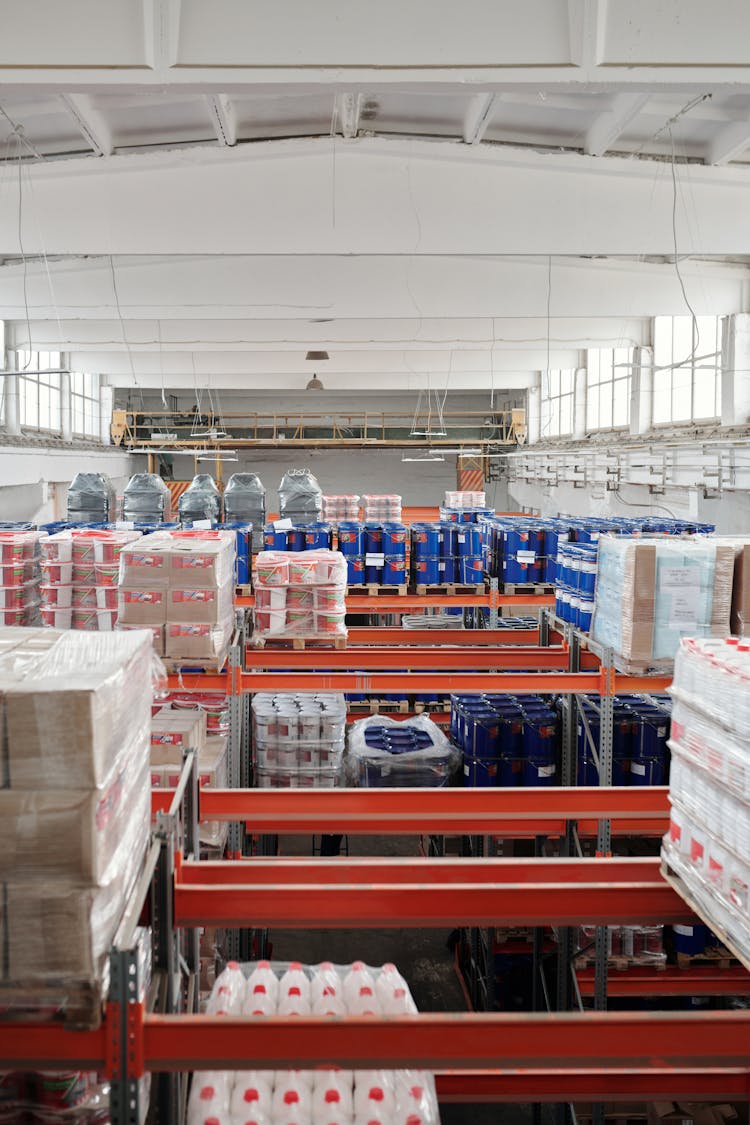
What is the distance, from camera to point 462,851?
22.5 ft

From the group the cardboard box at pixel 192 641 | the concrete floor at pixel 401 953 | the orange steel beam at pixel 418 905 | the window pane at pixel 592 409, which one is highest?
the window pane at pixel 592 409

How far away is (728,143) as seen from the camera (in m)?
7.13

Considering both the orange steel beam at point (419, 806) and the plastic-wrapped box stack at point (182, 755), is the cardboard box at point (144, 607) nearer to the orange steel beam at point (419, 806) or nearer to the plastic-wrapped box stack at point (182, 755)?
the plastic-wrapped box stack at point (182, 755)

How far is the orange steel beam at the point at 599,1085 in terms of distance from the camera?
2791 millimetres

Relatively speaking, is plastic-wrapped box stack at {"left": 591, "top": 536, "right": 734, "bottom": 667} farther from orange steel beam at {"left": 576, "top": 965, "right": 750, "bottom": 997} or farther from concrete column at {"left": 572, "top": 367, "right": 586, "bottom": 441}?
concrete column at {"left": 572, "top": 367, "right": 586, "bottom": 441}

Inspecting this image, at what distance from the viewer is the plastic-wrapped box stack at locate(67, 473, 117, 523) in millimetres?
15969

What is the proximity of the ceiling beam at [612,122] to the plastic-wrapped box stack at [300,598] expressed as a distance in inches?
171

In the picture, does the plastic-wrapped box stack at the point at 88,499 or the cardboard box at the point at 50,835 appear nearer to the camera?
the cardboard box at the point at 50,835

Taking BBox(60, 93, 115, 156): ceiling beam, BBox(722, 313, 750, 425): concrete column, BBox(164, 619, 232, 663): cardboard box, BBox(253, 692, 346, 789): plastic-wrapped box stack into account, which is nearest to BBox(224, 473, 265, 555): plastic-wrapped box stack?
BBox(722, 313, 750, 425): concrete column

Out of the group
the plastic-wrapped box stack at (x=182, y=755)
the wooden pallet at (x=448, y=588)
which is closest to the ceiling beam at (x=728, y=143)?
the wooden pallet at (x=448, y=588)

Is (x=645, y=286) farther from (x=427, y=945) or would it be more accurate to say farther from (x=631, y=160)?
(x=427, y=945)

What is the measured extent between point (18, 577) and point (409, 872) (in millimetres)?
5648

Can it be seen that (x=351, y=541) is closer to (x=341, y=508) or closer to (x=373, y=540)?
(x=373, y=540)

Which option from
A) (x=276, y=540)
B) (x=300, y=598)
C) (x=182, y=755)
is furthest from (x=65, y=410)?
(x=182, y=755)
